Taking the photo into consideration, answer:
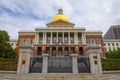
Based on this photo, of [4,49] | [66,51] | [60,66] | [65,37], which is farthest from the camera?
[65,37]

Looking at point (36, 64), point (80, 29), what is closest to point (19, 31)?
point (80, 29)

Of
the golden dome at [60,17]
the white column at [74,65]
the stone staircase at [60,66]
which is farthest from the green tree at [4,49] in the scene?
the golden dome at [60,17]

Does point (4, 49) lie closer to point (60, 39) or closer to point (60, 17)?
point (60, 39)

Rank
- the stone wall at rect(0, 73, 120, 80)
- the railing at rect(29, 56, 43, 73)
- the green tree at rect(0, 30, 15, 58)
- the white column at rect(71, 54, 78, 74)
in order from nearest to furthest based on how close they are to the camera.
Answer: the stone wall at rect(0, 73, 120, 80), the white column at rect(71, 54, 78, 74), the railing at rect(29, 56, 43, 73), the green tree at rect(0, 30, 15, 58)

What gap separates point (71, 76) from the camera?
15508mm

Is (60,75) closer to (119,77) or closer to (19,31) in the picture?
(119,77)

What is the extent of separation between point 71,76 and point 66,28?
41924mm

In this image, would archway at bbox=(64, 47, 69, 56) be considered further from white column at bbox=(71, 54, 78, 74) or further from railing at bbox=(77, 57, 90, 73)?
white column at bbox=(71, 54, 78, 74)

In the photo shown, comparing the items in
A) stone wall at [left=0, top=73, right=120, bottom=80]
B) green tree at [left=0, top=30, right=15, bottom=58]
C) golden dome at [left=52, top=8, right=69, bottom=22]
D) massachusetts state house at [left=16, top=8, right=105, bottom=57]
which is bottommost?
stone wall at [left=0, top=73, right=120, bottom=80]

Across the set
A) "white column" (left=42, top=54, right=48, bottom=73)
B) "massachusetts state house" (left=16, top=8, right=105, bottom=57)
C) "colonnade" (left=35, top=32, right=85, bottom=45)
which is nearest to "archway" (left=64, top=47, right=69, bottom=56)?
"massachusetts state house" (left=16, top=8, right=105, bottom=57)

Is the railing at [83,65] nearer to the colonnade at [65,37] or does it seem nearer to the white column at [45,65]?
the white column at [45,65]

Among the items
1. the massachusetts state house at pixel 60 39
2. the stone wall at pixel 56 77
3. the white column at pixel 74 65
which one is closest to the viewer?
the stone wall at pixel 56 77

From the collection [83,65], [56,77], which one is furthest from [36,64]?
[83,65]

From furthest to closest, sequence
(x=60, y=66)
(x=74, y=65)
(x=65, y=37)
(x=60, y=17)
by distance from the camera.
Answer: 1. (x=60, y=17)
2. (x=65, y=37)
3. (x=60, y=66)
4. (x=74, y=65)
